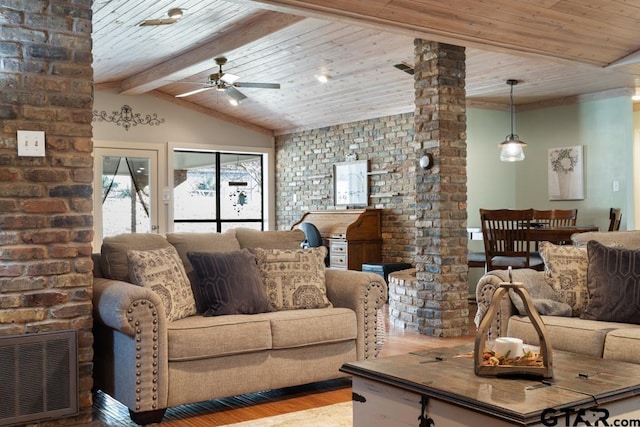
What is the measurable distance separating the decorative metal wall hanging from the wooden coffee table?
722 centimetres

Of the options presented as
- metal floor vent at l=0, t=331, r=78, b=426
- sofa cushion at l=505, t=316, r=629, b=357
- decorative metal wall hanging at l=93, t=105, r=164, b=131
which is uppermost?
decorative metal wall hanging at l=93, t=105, r=164, b=131

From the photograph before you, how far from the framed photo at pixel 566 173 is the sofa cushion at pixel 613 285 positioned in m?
4.27

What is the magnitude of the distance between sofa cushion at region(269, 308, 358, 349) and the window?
622 centimetres

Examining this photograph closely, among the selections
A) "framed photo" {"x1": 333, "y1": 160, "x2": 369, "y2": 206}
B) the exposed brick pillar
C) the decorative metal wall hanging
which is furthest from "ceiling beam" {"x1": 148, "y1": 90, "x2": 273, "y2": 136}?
the exposed brick pillar

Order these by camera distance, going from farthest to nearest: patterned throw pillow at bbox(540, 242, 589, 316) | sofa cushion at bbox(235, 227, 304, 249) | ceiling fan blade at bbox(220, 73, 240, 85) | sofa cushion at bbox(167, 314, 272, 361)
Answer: ceiling fan blade at bbox(220, 73, 240, 85)
sofa cushion at bbox(235, 227, 304, 249)
patterned throw pillow at bbox(540, 242, 589, 316)
sofa cushion at bbox(167, 314, 272, 361)

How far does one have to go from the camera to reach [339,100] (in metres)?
8.55

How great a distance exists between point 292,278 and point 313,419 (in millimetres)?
985

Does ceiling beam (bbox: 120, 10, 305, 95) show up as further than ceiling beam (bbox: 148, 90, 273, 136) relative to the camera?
No

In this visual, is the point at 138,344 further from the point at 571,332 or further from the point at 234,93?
the point at 234,93

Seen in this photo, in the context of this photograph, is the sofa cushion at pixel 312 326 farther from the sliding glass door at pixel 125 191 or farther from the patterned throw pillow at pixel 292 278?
the sliding glass door at pixel 125 191

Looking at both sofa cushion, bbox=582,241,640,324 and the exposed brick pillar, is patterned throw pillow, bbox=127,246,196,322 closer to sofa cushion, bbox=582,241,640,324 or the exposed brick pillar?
sofa cushion, bbox=582,241,640,324

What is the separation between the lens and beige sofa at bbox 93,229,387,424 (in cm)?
327

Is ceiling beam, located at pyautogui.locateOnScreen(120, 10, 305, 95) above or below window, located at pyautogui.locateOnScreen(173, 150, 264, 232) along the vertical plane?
above

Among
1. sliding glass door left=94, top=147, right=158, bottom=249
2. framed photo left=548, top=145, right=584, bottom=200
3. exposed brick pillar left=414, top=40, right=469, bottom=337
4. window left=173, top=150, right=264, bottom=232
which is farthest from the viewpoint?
window left=173, top=150, right=264, bottom=232
